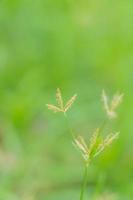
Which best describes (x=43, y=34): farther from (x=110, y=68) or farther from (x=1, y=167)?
(x=1, y=167)

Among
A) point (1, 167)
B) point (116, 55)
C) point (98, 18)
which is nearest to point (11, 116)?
point (1, 167)

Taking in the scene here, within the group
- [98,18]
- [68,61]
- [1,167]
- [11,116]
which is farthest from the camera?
[98,18]

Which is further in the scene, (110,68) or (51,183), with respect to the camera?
(110,68)

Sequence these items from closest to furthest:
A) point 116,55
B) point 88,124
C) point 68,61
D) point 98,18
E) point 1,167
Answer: point 1,167 < point 88,124 < point 68,61 < point 116,55 < point 98,18

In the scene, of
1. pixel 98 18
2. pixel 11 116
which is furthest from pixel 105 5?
pixel 11 116

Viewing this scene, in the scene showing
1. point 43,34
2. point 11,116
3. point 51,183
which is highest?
point 43,34

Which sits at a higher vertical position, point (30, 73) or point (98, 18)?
point (98, 18)
